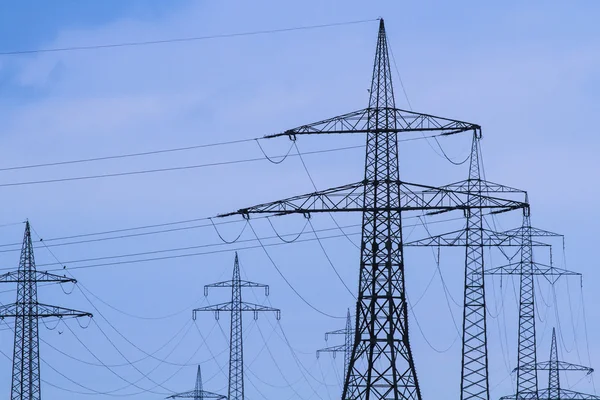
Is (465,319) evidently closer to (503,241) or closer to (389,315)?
(503,241)

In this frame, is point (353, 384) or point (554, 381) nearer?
point (353, 384)

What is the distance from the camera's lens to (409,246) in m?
71.0

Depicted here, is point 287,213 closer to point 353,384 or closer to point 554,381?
point 353,384

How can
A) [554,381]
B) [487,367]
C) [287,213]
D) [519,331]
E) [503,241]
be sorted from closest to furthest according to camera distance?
1. [287,213]
2. [487,367]
3. [503,241]
4. [519,331]
5. [554,381]

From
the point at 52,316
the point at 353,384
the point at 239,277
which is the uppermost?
the point at 239,277

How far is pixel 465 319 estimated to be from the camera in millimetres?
69875

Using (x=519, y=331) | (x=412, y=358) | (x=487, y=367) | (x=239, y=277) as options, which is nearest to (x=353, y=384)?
(x=412, y=358)

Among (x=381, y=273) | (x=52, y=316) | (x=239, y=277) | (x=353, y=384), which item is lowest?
(x=353, y=384)

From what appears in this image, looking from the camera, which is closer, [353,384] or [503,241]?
[353,384]

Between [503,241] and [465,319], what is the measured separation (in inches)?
227

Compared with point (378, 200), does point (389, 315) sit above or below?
below

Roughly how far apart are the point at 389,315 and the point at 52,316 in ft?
74.6

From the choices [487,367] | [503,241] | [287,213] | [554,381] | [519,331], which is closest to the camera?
[287,213]

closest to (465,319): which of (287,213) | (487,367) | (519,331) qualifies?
(487,367)
